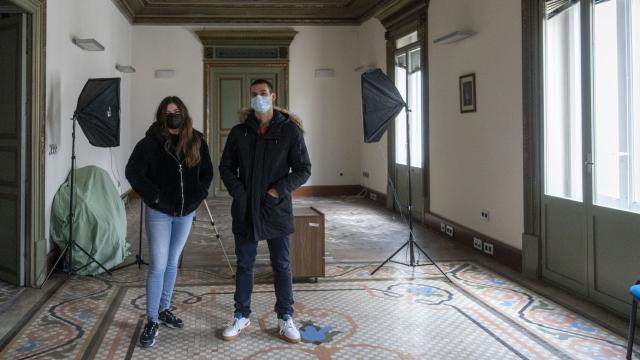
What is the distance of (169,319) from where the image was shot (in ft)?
10.8

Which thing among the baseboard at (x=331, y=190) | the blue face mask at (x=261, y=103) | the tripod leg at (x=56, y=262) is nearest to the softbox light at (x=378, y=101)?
the blue face mask at (x=261, y=103)

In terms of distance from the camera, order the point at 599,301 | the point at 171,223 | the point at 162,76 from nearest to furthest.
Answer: the point at 171,223, the point at 599,301, the point at 162,76

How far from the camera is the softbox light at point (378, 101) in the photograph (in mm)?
4773

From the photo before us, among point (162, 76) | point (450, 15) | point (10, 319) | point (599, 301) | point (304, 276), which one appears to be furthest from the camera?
point (162, 76)

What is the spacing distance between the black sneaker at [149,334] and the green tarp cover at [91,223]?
1.82 meters

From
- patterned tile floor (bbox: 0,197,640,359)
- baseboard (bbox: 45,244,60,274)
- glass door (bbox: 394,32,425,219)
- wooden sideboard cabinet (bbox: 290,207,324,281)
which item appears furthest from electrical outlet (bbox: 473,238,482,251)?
baseboard (bbox: 45,244,60,274)

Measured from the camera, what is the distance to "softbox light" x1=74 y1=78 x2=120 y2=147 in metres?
4.72

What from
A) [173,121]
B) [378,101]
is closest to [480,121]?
[378,101]

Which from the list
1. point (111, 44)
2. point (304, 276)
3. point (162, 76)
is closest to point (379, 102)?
point (304, 276)

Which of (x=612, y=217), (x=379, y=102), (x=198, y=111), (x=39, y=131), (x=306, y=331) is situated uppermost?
(x=198, y=111)

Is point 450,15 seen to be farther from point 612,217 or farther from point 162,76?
point 162,76

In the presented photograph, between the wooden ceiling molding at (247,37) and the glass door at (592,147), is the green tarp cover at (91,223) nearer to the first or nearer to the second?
the glass door at (592,147)

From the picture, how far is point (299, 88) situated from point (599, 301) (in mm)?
7534

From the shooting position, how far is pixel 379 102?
15.8 ft
